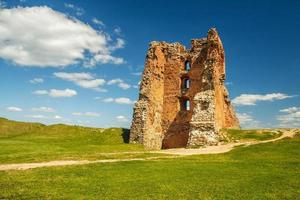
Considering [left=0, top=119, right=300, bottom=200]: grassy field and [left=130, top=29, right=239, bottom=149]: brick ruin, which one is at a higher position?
[left=130, top=29, right=239, bottom=149]: brick ruin

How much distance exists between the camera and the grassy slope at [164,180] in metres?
12.3

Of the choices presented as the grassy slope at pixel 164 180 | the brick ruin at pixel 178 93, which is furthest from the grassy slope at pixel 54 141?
the grassy slope at pixel 164 180

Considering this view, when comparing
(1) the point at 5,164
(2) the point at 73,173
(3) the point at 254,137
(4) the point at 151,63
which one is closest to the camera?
(2) the point at 73,173

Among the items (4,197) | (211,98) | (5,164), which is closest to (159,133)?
(211,98)

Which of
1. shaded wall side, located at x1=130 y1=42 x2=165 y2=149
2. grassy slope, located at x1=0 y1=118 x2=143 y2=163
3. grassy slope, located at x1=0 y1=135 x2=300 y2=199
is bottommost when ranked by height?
grassy slope, located at x1=0 y1=135 x2=300 y2=199

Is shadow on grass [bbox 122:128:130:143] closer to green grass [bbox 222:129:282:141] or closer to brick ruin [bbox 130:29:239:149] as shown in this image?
brick ruin [bbox 130:29:239:149]

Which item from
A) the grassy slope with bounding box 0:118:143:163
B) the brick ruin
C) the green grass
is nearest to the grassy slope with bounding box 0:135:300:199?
the grassy slope with bounding box 0:118:143:163

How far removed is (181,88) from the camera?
40.8 meters

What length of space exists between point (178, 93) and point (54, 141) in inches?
632

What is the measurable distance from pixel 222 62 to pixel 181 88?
6.04m

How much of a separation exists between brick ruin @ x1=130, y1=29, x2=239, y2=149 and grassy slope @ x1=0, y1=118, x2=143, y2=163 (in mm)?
3983

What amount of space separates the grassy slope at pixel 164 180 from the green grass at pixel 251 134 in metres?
10.4

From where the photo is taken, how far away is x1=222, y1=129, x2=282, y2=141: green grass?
1262 inches

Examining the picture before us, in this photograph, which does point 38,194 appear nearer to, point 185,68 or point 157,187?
point 157,187
